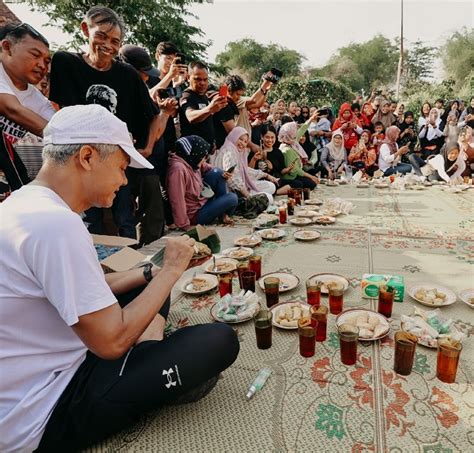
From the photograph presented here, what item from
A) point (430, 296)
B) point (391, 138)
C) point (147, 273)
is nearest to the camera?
point (147, 273)

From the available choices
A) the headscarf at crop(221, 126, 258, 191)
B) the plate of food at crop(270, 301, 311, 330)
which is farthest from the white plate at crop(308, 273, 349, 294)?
the headscarf at crop(221, 126, 258, 191)

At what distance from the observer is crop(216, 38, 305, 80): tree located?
37844 mm

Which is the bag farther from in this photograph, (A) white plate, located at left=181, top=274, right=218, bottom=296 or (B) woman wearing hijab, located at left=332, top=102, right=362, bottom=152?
(B) woman wearing hijab, located at left=332, top=102, right=362, bottom=152

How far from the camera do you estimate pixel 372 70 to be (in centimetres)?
4047

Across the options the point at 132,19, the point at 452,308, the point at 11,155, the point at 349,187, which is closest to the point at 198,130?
the point at 11,155

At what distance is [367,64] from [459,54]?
11.1m

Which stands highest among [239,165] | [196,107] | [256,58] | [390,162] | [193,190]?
[256,58]

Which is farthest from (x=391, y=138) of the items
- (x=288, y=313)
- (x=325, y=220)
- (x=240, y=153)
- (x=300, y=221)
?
(x=288, y=313)

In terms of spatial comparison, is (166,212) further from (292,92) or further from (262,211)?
(292,92)

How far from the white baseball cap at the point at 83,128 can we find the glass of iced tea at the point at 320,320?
1165mm

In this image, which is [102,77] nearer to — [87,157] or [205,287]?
[205,287]

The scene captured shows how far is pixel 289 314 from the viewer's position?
6.12 ft

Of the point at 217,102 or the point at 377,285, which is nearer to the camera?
the point at 377,285

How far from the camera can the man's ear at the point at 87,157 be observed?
3.45 ft
